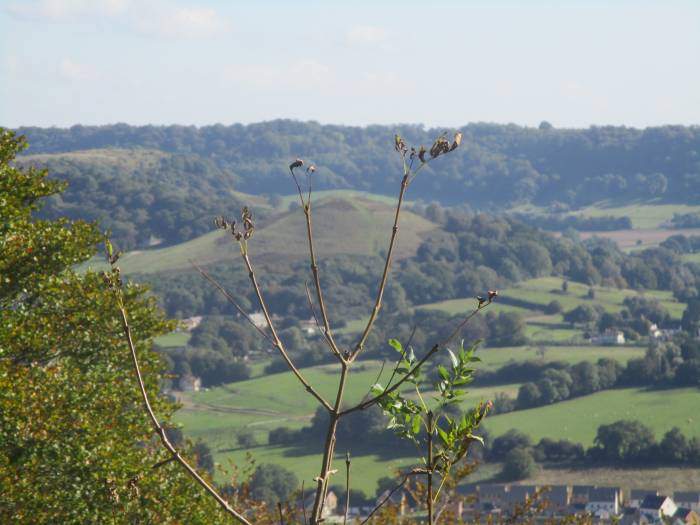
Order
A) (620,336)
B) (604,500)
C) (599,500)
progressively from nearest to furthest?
1. (599,500)
2. (604,500)
3. (620,336)

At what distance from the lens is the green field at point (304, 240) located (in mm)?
136875

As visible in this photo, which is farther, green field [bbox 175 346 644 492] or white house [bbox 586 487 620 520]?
→ green field [bbox 175 346 644 492]

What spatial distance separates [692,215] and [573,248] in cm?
4236

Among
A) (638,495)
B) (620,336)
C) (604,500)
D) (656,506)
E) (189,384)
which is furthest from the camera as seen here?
(620,336)

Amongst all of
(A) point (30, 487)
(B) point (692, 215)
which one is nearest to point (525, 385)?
(A) point (30, 487)

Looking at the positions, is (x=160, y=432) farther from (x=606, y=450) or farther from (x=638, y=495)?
(x=606, y=450)

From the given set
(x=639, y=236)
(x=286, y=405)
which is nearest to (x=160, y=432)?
(x=286, y=405)

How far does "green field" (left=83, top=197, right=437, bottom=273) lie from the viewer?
449ft

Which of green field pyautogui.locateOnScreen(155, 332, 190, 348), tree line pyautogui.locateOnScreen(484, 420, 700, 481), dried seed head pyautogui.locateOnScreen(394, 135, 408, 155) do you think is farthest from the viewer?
green field pyautogui.locateOnScreen(155, 332, 190, 348)

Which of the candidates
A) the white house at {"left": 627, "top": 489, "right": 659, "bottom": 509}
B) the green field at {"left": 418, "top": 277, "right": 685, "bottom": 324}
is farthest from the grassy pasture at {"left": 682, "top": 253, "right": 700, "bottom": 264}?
the white house at {"left": 627, "top": 489, "right": 659, "bottom": 509}

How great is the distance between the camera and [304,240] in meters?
141

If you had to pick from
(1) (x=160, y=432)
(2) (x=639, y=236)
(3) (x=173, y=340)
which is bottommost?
(3) (x=173, y=340)

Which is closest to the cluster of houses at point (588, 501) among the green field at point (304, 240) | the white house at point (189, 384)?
the white house at point (189, 384)

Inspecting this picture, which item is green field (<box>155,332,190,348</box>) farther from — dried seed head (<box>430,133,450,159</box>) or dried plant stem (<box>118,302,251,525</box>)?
dried seed head (<box>430,133,450,159</box>)
